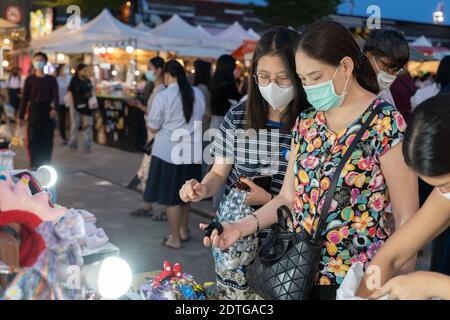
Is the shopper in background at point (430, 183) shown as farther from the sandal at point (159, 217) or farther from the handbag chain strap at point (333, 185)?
the sandal at point (159, 217)

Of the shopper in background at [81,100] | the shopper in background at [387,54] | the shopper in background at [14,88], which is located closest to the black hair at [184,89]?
the shopper in background at [387,54]

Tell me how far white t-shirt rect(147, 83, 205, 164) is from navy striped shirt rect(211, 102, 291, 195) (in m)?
2.75

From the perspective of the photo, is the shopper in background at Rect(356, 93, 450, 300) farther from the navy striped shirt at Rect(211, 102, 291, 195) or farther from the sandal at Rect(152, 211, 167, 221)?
the sandal at Rect(152, 211, 167, 221)

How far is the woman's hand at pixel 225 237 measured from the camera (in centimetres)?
180

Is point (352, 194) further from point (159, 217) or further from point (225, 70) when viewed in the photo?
point (159, 217)

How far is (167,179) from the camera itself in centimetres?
513

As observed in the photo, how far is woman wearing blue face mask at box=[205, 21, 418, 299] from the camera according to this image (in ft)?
5.47

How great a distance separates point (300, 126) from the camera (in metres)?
1.93

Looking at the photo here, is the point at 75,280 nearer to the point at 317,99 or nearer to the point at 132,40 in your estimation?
the point at 317,99

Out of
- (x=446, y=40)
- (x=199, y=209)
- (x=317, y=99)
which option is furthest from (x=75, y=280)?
(x=446, y=40)

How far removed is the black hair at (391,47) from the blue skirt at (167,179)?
94.8 inches

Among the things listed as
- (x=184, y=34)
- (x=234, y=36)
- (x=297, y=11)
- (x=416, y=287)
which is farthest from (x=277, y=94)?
(x=297, y=11)

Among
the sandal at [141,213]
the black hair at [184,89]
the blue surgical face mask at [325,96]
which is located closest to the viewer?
the blue surgical face mask at [325,96]
